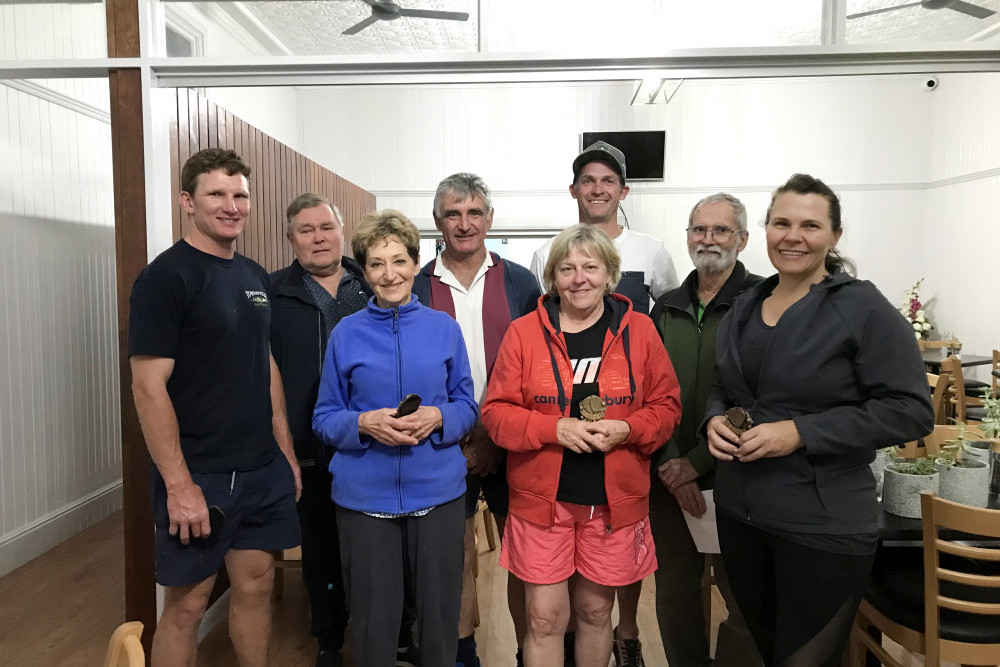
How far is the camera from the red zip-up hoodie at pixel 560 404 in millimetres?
1915

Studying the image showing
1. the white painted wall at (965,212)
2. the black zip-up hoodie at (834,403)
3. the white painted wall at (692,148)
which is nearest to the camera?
the black zip-up hoodie at (834,403)

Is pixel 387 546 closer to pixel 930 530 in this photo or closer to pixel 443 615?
pixel 443 615

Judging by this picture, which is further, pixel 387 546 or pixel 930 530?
pixel 387 546

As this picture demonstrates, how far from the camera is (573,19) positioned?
7.75ft

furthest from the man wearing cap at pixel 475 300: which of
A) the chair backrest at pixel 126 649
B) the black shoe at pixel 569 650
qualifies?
the chair backrest at pixel 126 649

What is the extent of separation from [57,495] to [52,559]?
42 centimetres

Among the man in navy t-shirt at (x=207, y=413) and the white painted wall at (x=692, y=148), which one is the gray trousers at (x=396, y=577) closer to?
the man in navy t-shirt at (x=207, y=413)

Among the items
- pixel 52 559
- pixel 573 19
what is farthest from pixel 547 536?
pixel 52 559

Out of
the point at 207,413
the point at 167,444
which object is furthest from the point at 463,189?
the point at 167,444

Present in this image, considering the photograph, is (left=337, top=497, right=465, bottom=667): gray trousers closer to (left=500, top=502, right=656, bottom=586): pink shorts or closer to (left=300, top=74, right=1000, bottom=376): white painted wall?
(left=500, top=502, right=656, bottom=586): pink shorts

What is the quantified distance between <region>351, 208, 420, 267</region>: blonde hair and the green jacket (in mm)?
911

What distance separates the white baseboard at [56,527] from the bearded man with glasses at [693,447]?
354 centimetres

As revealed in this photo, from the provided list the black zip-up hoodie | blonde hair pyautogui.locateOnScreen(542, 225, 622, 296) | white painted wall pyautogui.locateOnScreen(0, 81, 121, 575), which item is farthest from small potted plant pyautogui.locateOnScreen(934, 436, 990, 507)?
white painted wall pyautogui.locateOnScreen(0, 81, 121, 575)

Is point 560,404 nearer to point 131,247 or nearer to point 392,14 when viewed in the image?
point 392,14
